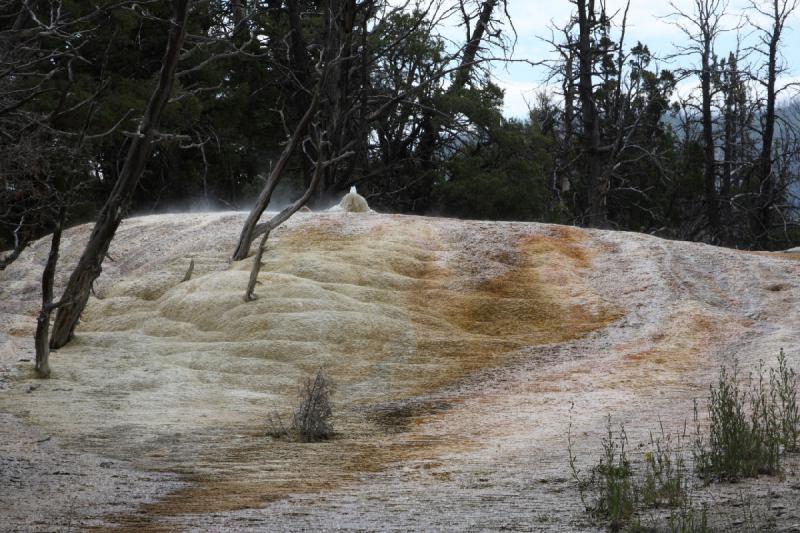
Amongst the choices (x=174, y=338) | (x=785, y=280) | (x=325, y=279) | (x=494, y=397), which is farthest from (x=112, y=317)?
(x=785, y=280)

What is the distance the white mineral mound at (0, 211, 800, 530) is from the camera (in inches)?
283

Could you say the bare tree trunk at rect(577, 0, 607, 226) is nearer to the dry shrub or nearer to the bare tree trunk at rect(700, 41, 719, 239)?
the bare tree trunk at rect(700, 41, 719, 239)

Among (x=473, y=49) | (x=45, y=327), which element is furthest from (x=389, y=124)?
(x=45, y=327)

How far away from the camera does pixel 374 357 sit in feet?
44.7

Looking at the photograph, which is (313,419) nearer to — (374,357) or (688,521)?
(374,357)

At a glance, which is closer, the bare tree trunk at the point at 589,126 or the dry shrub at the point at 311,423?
the dry shrub at the point at 311,423

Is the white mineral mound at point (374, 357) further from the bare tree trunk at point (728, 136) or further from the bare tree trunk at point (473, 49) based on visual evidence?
the bare tree trunk at point (728, 136)

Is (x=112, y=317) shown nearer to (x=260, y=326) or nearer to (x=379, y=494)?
Answer: (x=260, y=326)

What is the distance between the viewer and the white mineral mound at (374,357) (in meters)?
7.18

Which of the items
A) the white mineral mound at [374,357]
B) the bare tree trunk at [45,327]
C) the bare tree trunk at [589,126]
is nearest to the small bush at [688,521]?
the white mineral mound at [374,357]

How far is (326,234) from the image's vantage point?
18.6 m

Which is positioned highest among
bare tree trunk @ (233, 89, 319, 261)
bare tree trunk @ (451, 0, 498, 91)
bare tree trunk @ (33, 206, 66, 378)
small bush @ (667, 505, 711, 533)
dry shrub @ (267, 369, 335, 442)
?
bare tree trunk @ (451, 0, 498, 91)

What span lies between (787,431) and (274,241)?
12.0m

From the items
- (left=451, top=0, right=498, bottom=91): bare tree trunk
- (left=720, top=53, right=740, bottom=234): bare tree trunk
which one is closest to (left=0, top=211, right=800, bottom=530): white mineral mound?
(left=451, top=0, right=498, bottom=91): bare tree trunk
